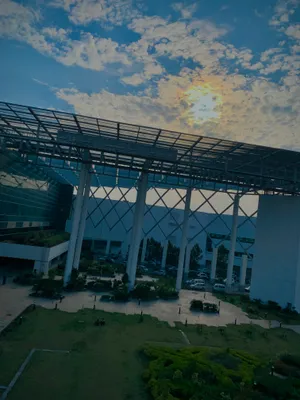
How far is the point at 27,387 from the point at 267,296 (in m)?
21.2

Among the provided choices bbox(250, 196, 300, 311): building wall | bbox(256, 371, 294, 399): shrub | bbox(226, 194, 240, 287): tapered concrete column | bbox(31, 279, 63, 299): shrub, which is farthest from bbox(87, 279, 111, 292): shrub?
bbox(256, 371, 294, 399): shrub

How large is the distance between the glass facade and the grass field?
13.7m

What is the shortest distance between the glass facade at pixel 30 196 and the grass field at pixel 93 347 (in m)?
13.7

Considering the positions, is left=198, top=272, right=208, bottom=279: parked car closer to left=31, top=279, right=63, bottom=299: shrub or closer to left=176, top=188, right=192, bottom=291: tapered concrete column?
left=176, top=188, right=192, bottom=291: tapered concrete column

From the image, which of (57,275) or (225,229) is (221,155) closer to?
(57,275)

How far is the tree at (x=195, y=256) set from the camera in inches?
1667

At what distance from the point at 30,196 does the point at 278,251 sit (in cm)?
2537

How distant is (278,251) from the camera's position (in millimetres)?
25172

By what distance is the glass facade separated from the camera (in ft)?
86.4

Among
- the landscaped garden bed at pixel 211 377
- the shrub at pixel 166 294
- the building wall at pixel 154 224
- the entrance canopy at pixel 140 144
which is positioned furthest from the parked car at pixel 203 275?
the landscaped garden bed at pixel 211 377

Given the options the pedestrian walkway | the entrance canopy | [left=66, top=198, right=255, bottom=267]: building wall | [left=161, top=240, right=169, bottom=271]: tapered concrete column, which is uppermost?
the entrance canopy

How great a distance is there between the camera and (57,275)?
→ 88.8 feet

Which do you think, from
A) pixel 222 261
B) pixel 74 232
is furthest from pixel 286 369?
pixel 222 261

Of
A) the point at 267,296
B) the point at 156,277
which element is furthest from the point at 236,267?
the point at 267,296
